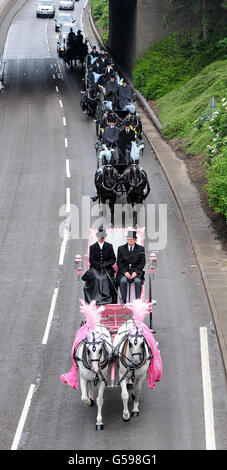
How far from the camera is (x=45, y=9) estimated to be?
87312 mm

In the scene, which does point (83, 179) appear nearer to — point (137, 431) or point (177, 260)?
point (177, 260)

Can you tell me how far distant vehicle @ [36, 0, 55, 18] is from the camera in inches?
3440

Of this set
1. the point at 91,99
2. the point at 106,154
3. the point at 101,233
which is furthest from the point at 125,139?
the point at 101,233

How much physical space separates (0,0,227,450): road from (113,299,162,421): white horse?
72 centimetres

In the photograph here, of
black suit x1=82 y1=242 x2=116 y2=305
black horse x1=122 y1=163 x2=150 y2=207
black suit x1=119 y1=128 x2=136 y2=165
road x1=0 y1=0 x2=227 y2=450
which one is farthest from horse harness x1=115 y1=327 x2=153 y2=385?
black suit x1=119 y1=128 x2=136 y2=165

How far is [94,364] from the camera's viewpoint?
1441cm

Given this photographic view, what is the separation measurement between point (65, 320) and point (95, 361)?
581 centimetres

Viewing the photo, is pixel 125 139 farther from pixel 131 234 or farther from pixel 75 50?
pixel 75 50

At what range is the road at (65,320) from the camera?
15.2 m

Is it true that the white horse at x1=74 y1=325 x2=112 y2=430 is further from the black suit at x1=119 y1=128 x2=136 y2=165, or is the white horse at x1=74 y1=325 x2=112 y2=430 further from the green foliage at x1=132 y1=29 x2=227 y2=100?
the green foliage at x1=132 y1=29 x2=227 y2=100

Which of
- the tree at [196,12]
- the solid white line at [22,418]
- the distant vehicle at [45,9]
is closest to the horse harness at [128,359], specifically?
the solid white line at [22,418]

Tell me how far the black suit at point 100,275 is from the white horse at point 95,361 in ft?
7.55

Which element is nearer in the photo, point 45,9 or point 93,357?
point 93,357
